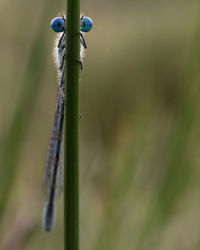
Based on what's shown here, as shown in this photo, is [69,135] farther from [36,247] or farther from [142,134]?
[36,247]

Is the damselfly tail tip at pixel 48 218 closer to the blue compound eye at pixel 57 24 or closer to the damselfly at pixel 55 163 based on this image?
the damselfly at pixel 55 163

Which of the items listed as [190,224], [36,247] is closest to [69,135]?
[36,247]

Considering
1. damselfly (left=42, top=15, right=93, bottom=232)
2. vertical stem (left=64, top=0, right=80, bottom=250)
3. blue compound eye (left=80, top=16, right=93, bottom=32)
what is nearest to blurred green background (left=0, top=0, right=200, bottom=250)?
damselfly (left=42, top=15, right=93, bottom=232)

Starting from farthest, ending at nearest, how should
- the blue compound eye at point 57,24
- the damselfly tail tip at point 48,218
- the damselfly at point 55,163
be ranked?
the damselfly tail tip at point 48,218, the damselfly at point 55,163, the blue compound eye at point 57,24

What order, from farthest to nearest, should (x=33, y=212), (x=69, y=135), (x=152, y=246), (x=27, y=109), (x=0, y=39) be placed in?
(x=0, y=39)
(x=33, y=212)
(x=152, y=246)
(x=27, y=109)
(x=69, y=135)

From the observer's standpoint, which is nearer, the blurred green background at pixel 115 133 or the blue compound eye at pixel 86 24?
the blue compound eye at pixel 86 24

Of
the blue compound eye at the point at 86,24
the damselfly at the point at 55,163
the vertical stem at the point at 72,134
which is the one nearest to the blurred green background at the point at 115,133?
the damselfly at the point at 55,163

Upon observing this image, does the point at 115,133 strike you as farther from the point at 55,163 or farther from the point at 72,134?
the point at 72,134
